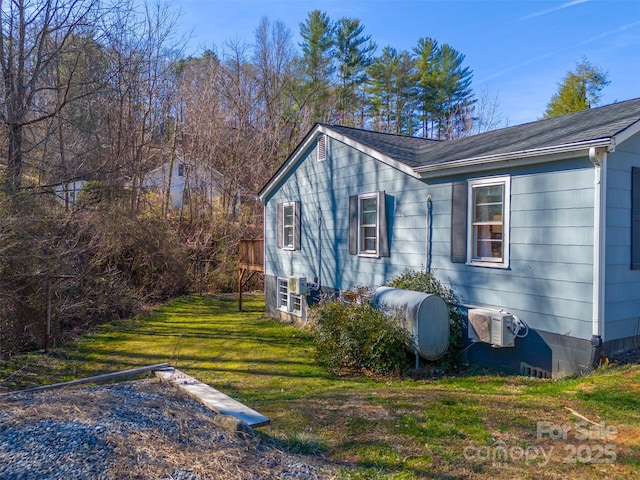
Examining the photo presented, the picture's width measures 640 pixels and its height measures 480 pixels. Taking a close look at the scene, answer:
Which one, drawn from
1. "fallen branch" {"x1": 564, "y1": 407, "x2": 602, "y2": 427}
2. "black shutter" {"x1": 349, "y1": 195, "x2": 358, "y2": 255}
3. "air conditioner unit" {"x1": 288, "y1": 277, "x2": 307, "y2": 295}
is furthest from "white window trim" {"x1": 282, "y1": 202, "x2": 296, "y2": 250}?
"fallen branch" {"x1": 564, "y1": 407, "x2": 602, "y2": 427}

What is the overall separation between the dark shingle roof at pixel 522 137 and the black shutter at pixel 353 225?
4.29 feet

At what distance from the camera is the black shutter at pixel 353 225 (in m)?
10.2

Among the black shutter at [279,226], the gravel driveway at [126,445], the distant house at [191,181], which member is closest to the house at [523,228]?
the black shutter at [279,226]

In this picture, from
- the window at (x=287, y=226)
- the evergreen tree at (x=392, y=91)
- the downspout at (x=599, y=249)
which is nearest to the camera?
the downspout at (x=599, y=249)

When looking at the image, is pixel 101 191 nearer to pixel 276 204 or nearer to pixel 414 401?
pixel 276 204

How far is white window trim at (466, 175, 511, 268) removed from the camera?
22.2ft

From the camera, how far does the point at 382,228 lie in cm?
930

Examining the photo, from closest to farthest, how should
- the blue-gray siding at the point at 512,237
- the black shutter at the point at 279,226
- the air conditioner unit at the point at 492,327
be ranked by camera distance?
the blue-gray siding at the point at 512,237 → the air conditioner unit at the point at 492,327 → the black shutter at the point at 279,226

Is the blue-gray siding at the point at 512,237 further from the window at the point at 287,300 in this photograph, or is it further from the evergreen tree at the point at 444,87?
the evergreen tree at the point at 444,87

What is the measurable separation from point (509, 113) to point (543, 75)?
2.52 m

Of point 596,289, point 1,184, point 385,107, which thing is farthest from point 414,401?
point 385,107

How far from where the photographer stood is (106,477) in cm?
285

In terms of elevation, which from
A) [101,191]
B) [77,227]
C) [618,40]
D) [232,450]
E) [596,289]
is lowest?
[232,450]

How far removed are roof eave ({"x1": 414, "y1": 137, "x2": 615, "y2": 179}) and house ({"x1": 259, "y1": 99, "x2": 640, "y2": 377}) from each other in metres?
0.02
